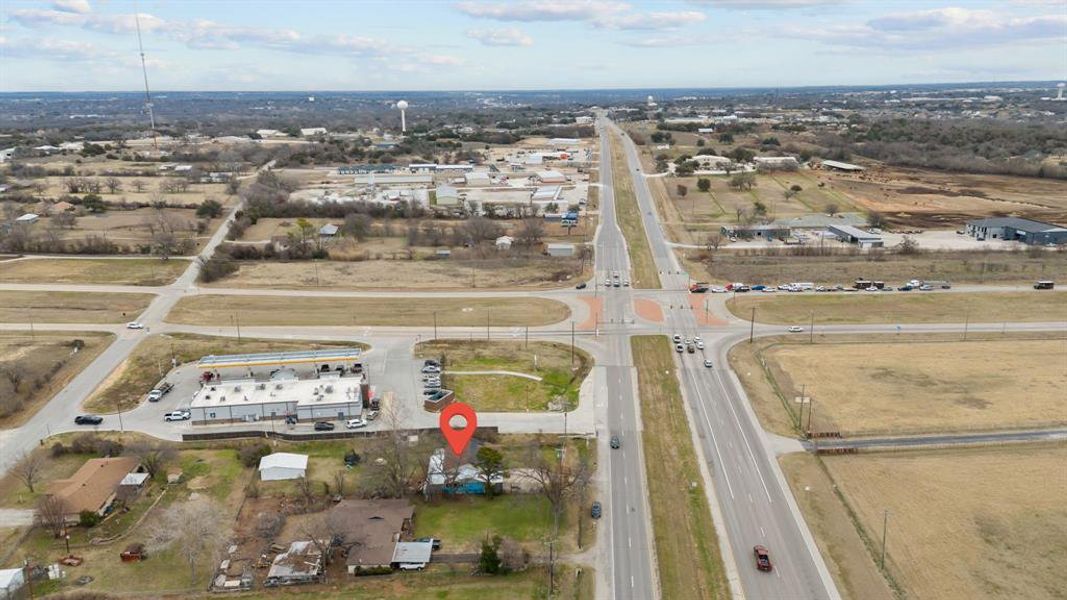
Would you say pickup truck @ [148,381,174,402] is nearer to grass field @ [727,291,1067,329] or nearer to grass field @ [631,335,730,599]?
grass field @ [631,335,730,599]

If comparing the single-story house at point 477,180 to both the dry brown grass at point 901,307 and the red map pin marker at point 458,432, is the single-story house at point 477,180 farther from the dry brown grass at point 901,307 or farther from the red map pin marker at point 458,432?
the red map pin marker at point 458,432

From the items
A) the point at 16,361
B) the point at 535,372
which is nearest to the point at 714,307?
the point at 535,372

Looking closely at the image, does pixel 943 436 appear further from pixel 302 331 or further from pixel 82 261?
pixel 82 261

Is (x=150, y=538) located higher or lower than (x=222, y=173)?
lower

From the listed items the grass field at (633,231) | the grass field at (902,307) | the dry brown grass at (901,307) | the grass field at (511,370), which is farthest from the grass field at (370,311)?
the dry brown grass at (901,307)

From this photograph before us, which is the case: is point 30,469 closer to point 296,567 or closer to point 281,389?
point 281,389

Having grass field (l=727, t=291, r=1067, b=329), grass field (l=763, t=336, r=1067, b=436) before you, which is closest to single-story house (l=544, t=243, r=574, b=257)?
grass field (l=727, t=291, r=1067, b=329)
